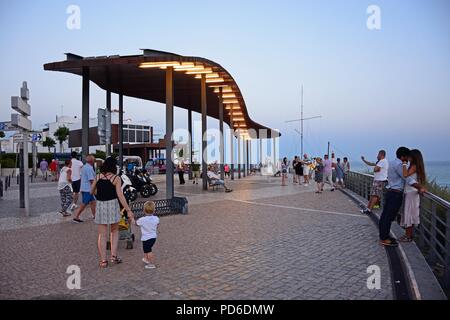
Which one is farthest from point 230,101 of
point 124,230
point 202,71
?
point 124,230

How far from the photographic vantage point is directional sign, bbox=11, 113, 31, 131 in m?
9.48

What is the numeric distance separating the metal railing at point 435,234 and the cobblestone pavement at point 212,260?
0.74 metres

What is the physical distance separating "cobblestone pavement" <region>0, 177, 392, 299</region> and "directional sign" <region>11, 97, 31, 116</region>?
2.95m

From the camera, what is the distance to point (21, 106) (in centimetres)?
991

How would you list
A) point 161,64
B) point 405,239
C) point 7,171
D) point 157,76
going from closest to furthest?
point 405,239, point 161,64, point 157,76, point 7,171

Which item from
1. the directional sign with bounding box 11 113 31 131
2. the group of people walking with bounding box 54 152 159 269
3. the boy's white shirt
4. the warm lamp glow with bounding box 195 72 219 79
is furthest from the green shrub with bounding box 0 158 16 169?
the boy's white shirt

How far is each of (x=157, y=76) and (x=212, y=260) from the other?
1087 centimetres

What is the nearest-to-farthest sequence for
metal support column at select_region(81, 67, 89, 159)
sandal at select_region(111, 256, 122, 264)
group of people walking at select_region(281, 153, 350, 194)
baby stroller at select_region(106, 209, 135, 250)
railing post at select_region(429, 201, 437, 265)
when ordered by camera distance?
1. sandal at select_region(111, 256, 122, 264)
2. railing post at select_region(429, 201, 437, 265)
3. baby stroller at select_region(106, 209, 135, 250)
4. metal support column at select_region(81, 67, 89, 159)
5. group of people walking at select_region(281, 153, 350, 194)

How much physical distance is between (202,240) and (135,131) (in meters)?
64.0

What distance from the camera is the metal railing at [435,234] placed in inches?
182

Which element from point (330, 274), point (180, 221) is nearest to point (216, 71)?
point (180, 221)

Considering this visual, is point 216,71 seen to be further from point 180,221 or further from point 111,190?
point 111,190

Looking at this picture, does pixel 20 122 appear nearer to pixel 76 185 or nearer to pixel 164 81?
pixel 76 185

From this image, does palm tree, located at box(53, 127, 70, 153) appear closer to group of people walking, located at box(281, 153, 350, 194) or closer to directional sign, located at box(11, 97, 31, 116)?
group of people walking, located at box(281, 153, 350, 194)
